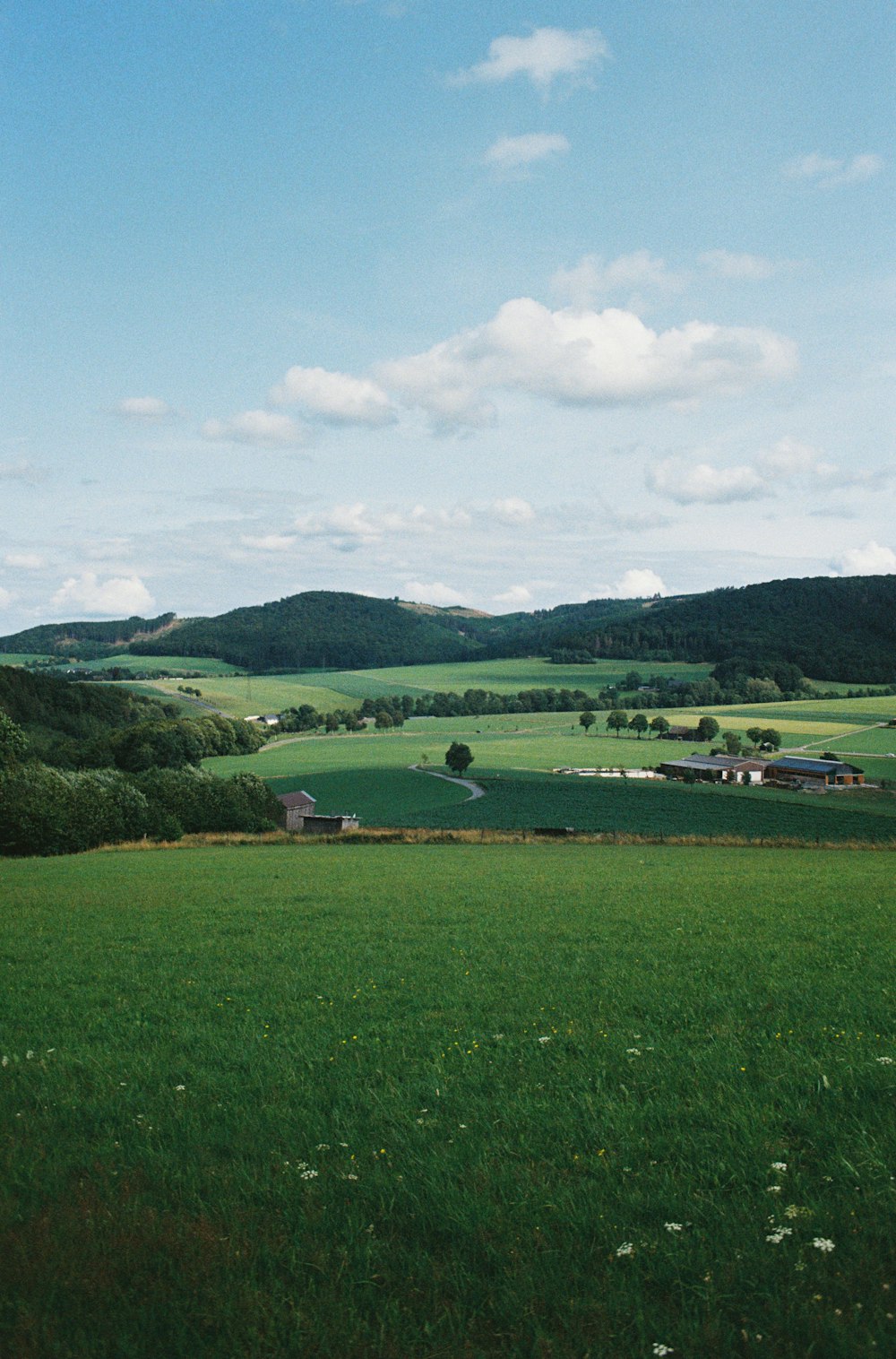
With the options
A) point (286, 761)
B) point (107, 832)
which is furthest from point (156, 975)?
point (286, 761)

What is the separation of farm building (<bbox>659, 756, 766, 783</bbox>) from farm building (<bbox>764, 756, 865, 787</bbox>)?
7.40 ft

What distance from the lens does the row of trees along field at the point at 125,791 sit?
48031 mm

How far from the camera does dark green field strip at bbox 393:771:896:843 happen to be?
56.5m

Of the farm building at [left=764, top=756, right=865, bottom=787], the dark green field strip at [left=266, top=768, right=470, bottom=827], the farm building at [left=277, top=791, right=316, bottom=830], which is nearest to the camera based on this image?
the dark green field strip at [left=266, top=768, right=470, bottom=827]

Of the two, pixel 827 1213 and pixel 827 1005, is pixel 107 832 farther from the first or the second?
pixel 827 1213

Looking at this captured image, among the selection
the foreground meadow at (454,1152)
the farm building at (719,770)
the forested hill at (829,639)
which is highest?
the forested hill at (829,639)

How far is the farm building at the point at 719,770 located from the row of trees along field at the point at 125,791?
4038 centimetres

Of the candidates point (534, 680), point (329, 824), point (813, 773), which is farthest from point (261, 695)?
point (813, 773)

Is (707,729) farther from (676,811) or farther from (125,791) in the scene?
(125,791)

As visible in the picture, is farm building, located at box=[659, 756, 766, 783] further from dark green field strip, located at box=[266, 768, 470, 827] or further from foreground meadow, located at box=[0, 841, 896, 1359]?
foreground meadow, located at box=[0, 841, 896, 1359]

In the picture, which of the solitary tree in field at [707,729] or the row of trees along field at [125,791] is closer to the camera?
the row of trees along field at [125,791]

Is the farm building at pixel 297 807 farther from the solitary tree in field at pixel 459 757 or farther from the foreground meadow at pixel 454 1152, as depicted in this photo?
the foreground meadow at pixel 454 1152

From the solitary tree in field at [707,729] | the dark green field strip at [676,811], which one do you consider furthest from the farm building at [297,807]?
the solitary tree in field at [707,729]

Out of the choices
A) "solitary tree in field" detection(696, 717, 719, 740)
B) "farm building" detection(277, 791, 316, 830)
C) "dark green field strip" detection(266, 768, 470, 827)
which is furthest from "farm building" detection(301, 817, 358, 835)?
"solitary tree in field" detection(696, 717, 719, 740)
